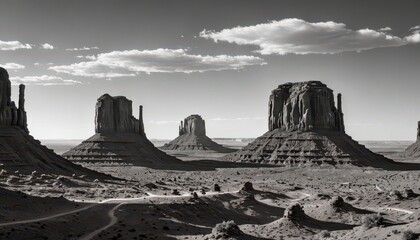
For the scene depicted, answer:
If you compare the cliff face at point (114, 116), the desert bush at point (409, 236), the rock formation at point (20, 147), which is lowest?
the desert bush at point (409, 236)

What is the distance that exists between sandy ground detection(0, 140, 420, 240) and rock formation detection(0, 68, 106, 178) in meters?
5.75

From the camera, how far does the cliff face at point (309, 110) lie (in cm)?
12238

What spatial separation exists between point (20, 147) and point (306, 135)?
242ft

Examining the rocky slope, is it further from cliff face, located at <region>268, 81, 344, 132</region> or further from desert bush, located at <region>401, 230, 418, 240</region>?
desert bush, located at <region>401, 230, 418, 240</region>

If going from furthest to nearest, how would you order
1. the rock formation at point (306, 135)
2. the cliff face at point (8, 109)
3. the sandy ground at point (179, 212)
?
1. the rock formation at point (306, 135)
2. the cliff face at point (8, 109)
3. the sandy ground at point (179, 212)

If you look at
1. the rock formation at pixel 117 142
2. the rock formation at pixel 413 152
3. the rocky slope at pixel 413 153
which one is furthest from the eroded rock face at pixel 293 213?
the rock formation at pixel 413 152

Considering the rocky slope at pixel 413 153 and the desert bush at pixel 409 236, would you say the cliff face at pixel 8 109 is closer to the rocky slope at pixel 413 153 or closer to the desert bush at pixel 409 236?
the desert bush at pixel 409 236

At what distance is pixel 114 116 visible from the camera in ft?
429

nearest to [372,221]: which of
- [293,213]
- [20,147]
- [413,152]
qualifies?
[293,213]

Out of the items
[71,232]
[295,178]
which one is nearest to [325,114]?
[295,178]

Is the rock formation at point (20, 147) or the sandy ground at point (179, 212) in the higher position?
the rock formation at point (20, 147)

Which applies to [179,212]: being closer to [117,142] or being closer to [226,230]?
[226,230]

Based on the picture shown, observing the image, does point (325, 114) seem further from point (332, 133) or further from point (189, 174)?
point (189, 174)

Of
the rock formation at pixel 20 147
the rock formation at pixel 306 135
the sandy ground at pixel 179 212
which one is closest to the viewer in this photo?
the sandy ground at pixel 179 212
